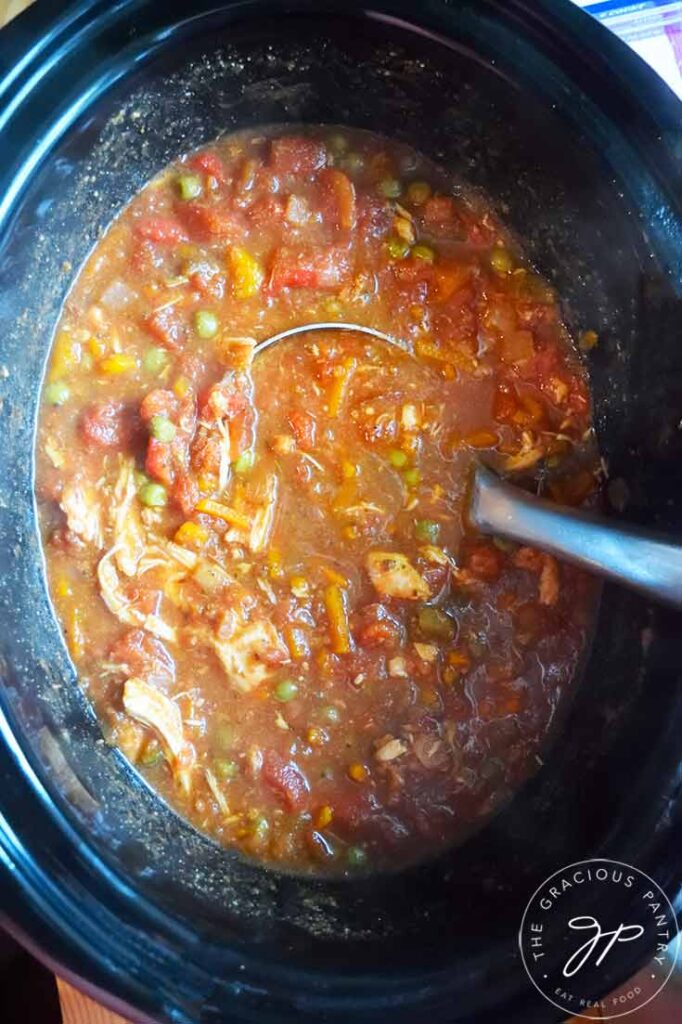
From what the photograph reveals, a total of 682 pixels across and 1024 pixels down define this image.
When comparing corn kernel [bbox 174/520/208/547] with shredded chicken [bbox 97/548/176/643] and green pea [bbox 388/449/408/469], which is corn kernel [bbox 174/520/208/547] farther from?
green pea [bbox 388/449/408/469]

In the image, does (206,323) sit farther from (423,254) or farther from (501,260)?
(501,260)

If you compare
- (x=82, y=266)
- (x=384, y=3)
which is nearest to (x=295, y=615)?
(x=82, y=266)

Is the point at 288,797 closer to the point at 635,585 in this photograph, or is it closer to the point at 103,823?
the point at 103,823

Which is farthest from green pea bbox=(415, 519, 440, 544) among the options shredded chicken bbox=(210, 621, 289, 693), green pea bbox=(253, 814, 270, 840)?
green pea bbox=(253, 814, 270, 840)

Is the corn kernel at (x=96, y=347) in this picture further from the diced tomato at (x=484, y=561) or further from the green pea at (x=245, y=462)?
the diced tomato at (x=484, y=561)

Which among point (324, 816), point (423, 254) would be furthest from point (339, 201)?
point (324, 816)

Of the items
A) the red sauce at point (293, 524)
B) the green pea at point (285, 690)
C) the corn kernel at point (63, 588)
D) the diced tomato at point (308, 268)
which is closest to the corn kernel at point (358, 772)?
the red sauce at point (293, 524)
